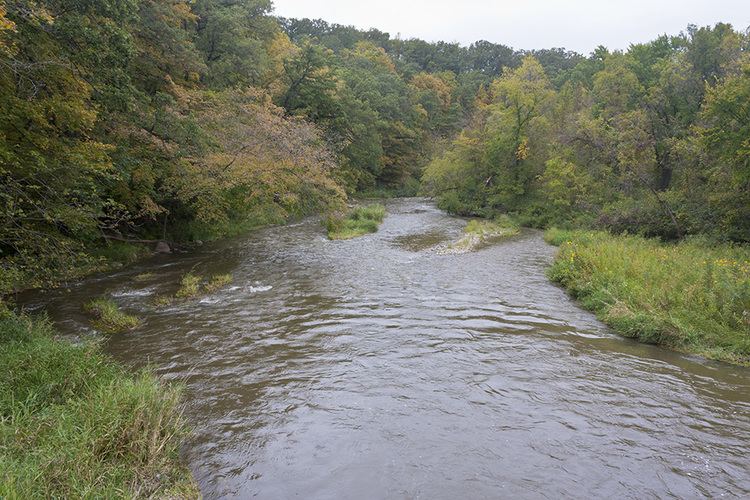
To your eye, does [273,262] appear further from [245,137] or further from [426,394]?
[426,394]

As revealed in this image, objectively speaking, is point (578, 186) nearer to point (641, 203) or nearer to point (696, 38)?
point (641, 203)

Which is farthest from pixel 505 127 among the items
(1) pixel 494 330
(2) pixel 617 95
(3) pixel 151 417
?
(3) pixel 151 417

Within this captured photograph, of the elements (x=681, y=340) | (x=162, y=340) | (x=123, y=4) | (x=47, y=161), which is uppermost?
(x=123, y=4)

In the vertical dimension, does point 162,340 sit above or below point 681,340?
above

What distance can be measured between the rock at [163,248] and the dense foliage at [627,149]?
2027 centimetres

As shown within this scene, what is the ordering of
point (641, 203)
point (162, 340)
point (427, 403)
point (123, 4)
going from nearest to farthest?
point (427, 403) < point (162, 340) < point (123, 4) < point (641, 203)

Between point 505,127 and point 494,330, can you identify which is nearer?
point 494,330

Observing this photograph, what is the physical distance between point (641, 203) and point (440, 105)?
2044 inches

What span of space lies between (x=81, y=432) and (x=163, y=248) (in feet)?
51.0

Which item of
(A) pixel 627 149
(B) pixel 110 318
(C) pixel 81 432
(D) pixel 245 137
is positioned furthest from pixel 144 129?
(A) pixel 627 149

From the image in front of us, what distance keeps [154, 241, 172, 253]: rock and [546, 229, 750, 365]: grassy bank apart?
14952mm

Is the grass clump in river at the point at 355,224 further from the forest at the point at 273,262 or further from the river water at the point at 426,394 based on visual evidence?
the river water at the point at 426,394

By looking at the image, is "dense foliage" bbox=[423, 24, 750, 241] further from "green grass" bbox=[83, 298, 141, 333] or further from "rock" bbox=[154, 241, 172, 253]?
"rock" bbox=[154, 241, 172, 253]

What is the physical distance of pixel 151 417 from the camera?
5.51m
